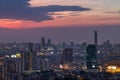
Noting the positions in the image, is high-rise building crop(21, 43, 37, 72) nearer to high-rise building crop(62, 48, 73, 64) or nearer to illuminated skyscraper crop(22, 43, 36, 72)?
illuminated skyscraper crop(22, 43, 36, 72)

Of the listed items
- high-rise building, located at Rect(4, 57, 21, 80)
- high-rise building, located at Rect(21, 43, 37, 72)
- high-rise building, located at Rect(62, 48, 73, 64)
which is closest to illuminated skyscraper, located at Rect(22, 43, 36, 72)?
high-rise building, located at Rect(21, 43, 37, 72)

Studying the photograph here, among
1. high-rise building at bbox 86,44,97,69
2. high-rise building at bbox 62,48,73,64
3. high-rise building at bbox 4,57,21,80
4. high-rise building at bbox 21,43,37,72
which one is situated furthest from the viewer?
high-rise building at bbox 62,48,73,64

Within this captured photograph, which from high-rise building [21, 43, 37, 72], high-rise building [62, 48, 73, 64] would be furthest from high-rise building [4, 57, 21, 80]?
high-rise building [62, 48, 73, 64]

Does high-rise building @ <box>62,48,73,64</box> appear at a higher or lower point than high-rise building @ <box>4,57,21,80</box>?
higher

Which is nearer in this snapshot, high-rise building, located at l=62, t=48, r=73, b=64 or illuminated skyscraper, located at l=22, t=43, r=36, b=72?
illuminated skyscraper, located at l=22, t=43, r=36, b=72

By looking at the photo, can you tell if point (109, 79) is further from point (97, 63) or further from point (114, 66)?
point (97, 63)

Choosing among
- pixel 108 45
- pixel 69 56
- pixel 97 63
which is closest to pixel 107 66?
pixel 97 63

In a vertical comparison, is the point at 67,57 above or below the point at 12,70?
above

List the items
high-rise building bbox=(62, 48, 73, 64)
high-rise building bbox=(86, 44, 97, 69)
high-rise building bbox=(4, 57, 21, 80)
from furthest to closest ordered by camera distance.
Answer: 1. high-rise building bbox=(62, 48, 73, 64)
2. high-rise building bbox=(86, 44, 97, 69)
3. high-rise building bbox=(4, 57, 21, 80)

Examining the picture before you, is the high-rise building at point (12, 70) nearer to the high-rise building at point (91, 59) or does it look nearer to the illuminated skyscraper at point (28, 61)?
the illuminated skyscraper at point (28, 61)

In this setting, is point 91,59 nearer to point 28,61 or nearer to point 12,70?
point 28,61

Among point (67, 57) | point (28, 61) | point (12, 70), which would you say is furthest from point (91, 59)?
point (67, 57)
